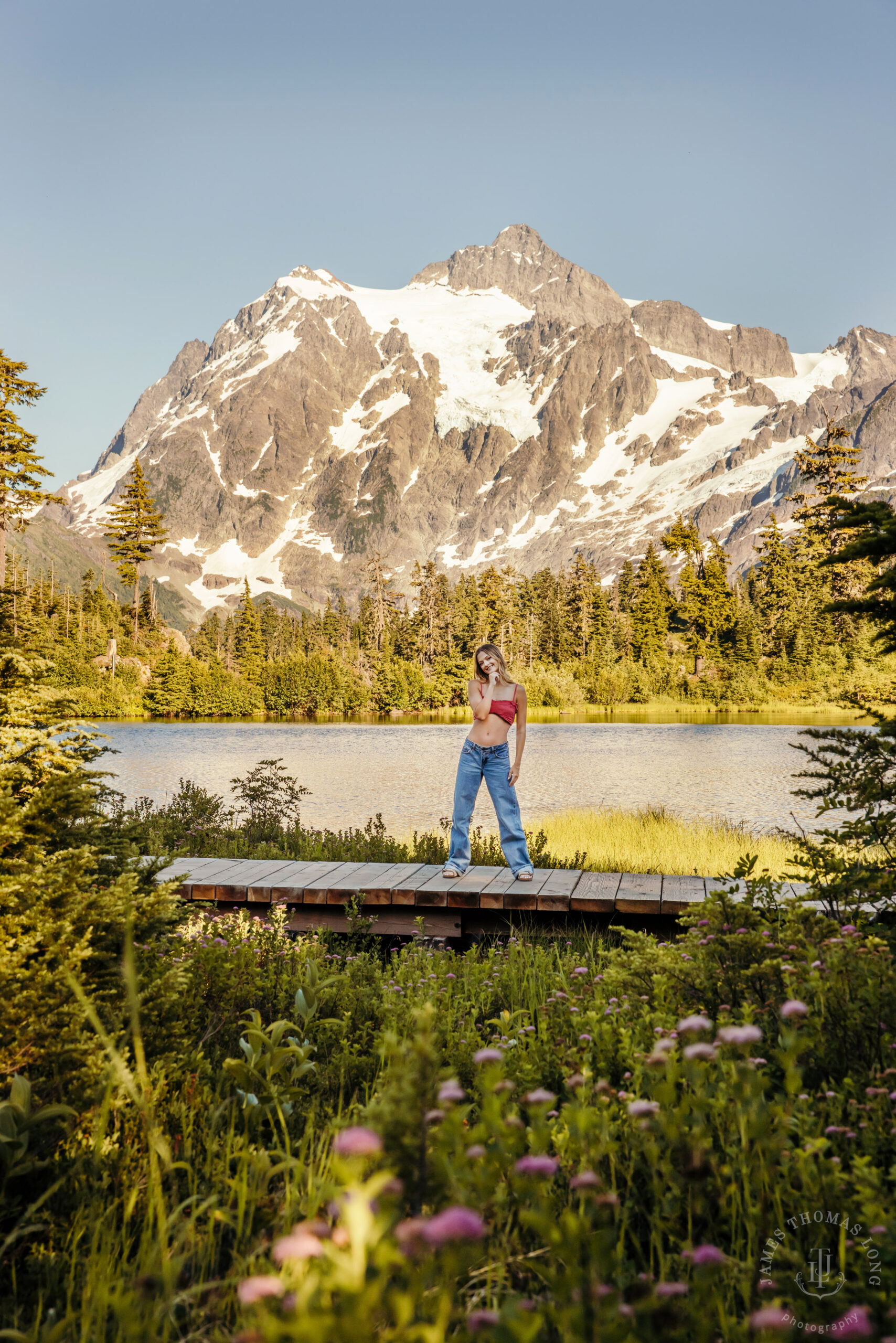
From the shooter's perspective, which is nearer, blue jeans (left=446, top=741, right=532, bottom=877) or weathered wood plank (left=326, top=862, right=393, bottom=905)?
weathered wood plank (left=326, top=862, right=393, bottom=905)

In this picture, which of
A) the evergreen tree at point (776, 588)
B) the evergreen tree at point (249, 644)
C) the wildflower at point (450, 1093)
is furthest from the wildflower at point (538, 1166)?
the evergreen tree at point (776, 588)

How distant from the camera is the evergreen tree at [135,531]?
47.6 metres

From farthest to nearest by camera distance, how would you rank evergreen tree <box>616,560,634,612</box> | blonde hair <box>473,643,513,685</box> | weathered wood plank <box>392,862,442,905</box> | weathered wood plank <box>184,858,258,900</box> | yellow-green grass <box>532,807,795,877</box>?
1. evergreen tree <box>616,560,634,612</box>
2. yellow-green grass <box>532,807,795,877</box>
3. blonde hair <box>473,643,513,685</box>
4. weathered wood plank <box>184,858,258,900</box>
5. weathered wood plank <box>392,862,442,905</box>

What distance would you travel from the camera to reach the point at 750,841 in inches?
314

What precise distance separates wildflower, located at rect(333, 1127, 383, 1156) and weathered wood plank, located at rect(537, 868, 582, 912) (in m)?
3.86

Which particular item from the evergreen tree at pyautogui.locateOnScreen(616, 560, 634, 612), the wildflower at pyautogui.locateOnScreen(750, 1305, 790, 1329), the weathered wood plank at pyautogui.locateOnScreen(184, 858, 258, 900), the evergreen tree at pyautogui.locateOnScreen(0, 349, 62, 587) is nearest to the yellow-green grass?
the weathered wood plank at pyautogui.locateOnScreen(184, 858, 258, 900)

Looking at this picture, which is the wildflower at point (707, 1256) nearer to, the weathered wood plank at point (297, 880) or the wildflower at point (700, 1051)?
the wildflower at point (700, 1051)

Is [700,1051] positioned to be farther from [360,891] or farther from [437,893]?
[360,891]

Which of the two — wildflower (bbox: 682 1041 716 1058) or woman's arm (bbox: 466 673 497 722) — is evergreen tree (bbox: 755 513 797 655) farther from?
wildflower (bbox: 682 1041 716 1058)

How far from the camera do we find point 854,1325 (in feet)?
3.64

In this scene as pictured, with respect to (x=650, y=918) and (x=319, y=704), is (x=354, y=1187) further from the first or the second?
(x=319, y=704)

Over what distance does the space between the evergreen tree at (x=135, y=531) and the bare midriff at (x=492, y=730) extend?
45.9m

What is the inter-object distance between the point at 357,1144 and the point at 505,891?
13.0 ft

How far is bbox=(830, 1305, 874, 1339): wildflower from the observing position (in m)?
0.88
